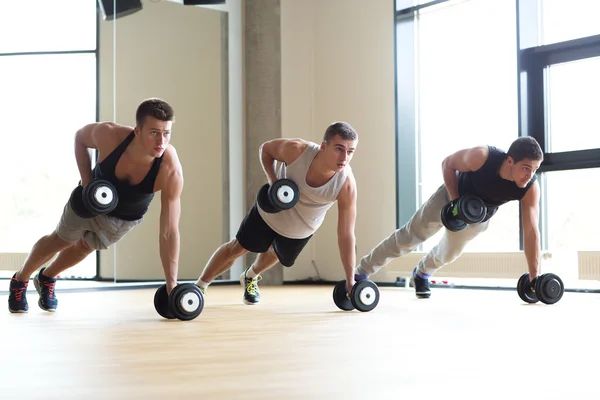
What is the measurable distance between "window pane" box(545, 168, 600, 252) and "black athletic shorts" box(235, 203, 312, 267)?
2.50m

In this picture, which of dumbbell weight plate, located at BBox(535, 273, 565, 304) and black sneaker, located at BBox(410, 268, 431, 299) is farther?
black sneaker, located at BBox(410, 268, 431, 299)

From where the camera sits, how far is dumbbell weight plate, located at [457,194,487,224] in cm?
367

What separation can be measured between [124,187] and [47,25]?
9.90ft

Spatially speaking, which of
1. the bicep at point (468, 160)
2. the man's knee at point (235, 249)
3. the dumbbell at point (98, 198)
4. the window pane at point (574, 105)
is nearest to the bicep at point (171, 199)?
the dumbbell at point (98, 198)

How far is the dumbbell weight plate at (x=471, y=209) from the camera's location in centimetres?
367

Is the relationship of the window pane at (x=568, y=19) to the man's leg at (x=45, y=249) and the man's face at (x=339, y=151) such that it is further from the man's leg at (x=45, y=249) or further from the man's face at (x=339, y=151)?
the man's leg at (x=45, y=249)

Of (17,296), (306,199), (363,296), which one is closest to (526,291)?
(363,296)

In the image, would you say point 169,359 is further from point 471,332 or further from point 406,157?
point 406,157

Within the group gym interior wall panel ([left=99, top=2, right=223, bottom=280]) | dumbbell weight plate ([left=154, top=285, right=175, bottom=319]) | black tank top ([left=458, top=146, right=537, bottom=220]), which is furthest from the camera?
gym interior wall panel ([left=99, top=2, right=223, bottom=280])

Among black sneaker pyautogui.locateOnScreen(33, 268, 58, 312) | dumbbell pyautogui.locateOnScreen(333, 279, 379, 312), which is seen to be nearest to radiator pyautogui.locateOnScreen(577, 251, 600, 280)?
dumbbell pyautogui.locateOnScreen(333, 279, 379, 312)

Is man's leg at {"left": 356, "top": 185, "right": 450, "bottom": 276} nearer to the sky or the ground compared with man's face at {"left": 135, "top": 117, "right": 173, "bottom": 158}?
nearer to the ground

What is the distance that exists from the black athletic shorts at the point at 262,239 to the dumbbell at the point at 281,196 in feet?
0.96

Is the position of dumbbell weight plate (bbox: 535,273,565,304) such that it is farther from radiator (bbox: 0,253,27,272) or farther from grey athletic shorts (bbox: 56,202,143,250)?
radiator (bbox: 0,253,27,272)

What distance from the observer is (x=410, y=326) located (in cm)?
283
